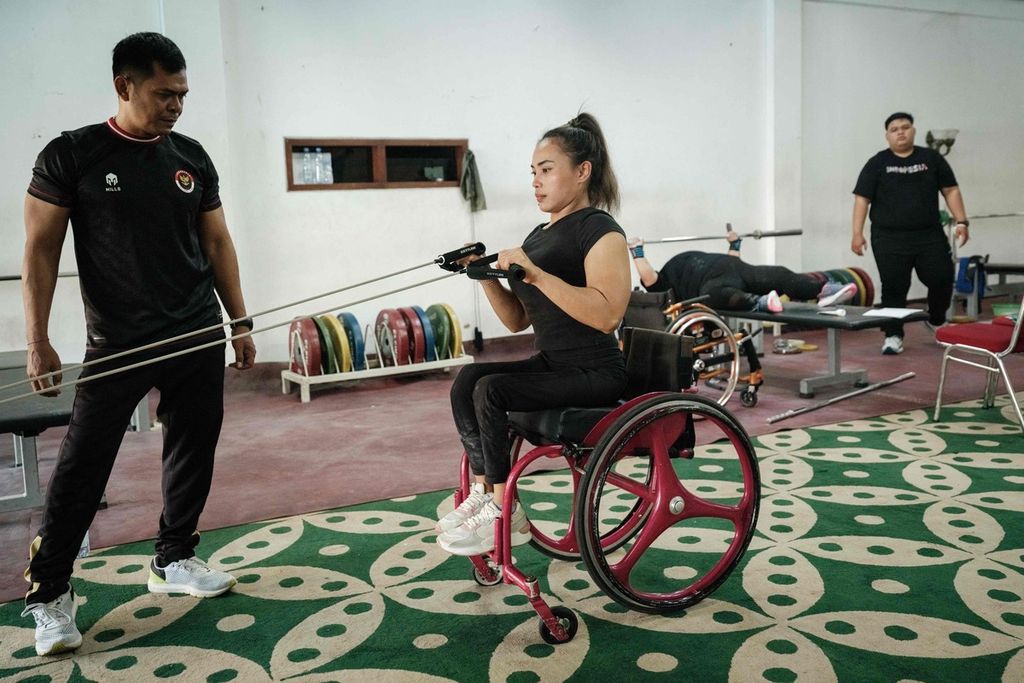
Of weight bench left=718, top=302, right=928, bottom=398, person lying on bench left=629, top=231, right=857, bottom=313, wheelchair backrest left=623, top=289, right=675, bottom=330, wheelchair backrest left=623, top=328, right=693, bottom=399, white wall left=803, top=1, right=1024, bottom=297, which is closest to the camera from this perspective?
wheelchair backrest left=623, top=328, right=693, bottom=399

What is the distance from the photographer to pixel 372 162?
641 cm

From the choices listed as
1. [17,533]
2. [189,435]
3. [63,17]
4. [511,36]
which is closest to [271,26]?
[63,17]

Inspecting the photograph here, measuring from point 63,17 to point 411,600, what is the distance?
15.5 feet

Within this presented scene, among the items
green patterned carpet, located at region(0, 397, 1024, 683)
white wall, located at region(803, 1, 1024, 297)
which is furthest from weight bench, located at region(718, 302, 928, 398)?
white wall, located at region(803, 1, 1024, 297)

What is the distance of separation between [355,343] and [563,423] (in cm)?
366

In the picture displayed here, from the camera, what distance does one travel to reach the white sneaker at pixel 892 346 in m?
6.14

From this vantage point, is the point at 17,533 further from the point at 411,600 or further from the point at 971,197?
the point at 971,197

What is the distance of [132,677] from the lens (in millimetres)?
2045

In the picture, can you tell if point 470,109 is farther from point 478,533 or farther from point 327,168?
point 478,533

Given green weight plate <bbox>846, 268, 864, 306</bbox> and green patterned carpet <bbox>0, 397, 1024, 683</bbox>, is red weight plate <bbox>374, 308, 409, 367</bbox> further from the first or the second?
green weight plate <bbox>846, 268, 864, 306</bbox>

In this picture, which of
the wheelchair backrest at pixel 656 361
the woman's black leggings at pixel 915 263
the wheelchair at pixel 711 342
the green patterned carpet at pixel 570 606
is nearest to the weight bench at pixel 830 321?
the wheelchair at pixel 711 342

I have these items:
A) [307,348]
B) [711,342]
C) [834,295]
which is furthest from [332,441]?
[834,295]

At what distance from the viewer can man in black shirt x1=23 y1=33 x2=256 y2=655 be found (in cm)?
212

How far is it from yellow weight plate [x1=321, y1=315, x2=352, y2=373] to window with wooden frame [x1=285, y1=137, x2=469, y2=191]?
1.14 m
